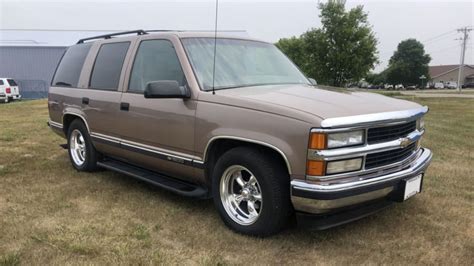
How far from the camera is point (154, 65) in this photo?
4.57m

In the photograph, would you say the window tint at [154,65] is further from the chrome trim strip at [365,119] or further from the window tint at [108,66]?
the chrome trim strip at [365,119]

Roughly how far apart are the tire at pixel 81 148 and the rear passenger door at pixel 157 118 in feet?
3.17

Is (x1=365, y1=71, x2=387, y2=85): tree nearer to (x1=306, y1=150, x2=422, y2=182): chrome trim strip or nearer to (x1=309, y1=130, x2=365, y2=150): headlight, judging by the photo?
(x1=306, y1=150, x2=422, y2=182): chrome trim strip

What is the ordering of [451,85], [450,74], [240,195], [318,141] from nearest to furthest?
[318,141] < [240,195] < [451,85] < [450,74]

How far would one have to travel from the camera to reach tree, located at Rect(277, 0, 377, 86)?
83.6ft

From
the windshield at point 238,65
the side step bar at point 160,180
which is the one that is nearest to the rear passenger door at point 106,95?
the side step bar at point 160,180

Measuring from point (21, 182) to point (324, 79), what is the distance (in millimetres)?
22745

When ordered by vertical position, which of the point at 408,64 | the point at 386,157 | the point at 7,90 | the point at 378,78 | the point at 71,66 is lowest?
the point at 7,90

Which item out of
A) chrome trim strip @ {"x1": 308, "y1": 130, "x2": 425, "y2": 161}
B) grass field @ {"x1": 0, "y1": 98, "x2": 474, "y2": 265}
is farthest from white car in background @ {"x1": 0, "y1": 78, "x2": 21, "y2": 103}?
chrome trim strip @ {"x1": 308, "y1": 130, "x2": 425, "y2": 161}

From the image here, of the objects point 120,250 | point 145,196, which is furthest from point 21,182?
point 120,250

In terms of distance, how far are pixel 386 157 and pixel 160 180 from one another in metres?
2.27

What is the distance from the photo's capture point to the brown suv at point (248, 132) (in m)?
3.18

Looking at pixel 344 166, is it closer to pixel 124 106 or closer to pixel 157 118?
pixel 157 118

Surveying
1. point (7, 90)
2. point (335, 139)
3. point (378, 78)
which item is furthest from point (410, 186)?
point (378, 78)
